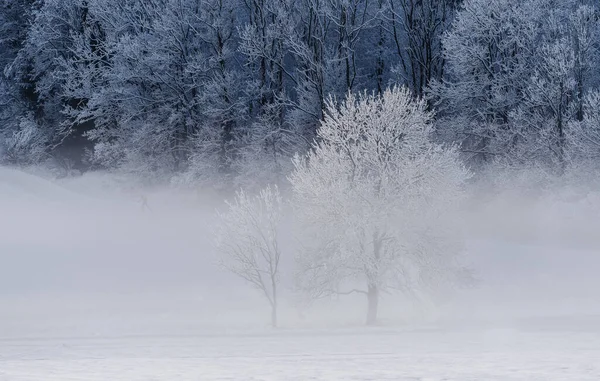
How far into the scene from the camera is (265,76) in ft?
166

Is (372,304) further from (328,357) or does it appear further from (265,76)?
(265,76)

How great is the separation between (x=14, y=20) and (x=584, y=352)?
Answer: 167 ft

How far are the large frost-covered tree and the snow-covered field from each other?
1.91 metres

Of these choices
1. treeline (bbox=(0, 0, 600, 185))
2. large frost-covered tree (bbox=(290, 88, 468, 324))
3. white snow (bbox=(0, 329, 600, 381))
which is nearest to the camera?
white snow (bbox=(0, 329, 600, 381))

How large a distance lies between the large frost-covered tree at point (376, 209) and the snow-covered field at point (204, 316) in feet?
6.26

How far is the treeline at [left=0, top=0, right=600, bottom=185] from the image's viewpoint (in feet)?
141

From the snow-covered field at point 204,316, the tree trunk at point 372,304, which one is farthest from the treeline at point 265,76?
the tree trunk at point 372,304

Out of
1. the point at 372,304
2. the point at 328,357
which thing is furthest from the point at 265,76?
the point at 328,357

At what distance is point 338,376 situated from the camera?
12.1 metres

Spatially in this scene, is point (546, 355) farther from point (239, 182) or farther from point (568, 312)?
point (239, 182)

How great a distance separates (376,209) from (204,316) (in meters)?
7.89

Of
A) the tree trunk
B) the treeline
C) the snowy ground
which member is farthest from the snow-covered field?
the treeline

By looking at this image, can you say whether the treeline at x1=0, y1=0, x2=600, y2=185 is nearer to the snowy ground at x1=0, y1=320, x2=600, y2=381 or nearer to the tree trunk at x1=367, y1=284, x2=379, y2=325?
the tree trunk at x1=367, y1=284, x2=379, y2=325

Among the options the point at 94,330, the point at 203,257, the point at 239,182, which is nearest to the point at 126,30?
the point at 239,182
